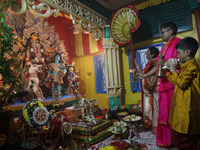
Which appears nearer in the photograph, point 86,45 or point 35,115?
point 35,115

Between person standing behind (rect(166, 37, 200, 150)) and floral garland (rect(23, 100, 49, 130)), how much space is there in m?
1.83

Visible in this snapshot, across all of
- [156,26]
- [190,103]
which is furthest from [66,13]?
[190,103]

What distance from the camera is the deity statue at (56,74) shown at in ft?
15.7

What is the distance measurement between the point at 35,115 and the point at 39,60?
2923 mm

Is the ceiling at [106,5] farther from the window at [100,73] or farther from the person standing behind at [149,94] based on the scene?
the person standing behind at [149,94]

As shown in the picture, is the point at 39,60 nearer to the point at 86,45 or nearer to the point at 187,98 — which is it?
the point at 86,45

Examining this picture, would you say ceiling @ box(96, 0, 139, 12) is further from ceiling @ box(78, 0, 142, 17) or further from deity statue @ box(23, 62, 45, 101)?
deity statue @ box(23, 62, 45, 101)

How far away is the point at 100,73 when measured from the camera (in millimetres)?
5832

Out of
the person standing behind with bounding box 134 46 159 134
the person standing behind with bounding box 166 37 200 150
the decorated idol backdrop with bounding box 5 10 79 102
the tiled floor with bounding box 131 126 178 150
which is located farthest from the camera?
the decorated idol backdrop with bounding box 5 10 79 102

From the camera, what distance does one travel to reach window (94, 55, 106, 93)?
5.74 metres

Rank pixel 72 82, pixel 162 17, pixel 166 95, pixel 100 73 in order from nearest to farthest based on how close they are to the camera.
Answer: pixel 166 95
pixel 162 17
pixel 72 82
pixel 100 73

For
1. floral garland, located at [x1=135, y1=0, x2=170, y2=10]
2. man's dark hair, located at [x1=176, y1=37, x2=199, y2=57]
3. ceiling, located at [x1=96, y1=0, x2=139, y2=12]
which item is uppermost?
ceiling, located at [x1=96, y1=0, x2=139, y2=12]

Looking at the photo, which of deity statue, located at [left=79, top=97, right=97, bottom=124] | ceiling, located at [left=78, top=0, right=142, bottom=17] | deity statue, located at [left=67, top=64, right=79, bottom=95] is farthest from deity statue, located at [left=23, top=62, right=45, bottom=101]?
ceiling, located at [left=78, top=0, right=142, bottom=17]

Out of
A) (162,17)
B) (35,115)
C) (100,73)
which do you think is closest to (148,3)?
(162,17)
